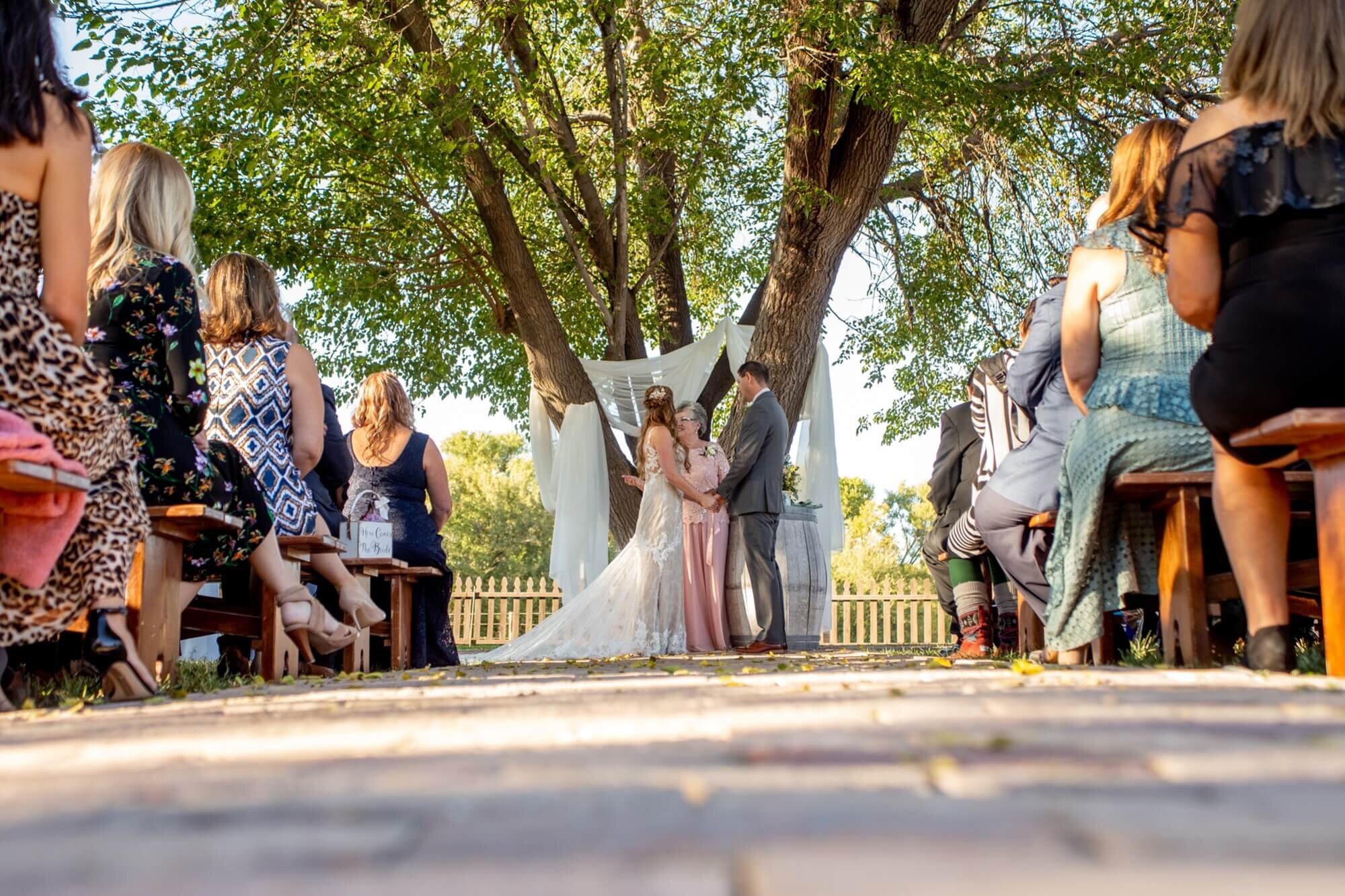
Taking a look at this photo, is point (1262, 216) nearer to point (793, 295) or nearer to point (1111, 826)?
point (1111, 826)

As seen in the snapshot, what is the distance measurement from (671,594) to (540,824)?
392 inches

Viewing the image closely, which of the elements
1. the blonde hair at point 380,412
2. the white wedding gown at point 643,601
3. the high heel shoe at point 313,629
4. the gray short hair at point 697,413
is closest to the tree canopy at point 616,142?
the gray short hair at point 697,413

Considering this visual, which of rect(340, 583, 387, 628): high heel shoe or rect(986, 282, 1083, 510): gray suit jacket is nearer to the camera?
rect(986, 282, 1083, 510): gray suit jacket

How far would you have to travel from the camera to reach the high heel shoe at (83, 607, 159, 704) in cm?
371

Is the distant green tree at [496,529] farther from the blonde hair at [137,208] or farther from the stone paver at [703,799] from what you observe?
the stone paver at [703,799]

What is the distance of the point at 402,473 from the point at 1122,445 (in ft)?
14.4

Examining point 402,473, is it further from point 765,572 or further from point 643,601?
point 643,601

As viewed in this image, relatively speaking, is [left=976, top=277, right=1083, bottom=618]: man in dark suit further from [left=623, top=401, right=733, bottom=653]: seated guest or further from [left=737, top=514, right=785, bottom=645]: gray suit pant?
[left=623, top=401, right=733, bottom=653]: seated guest

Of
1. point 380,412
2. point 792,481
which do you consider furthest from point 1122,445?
point 792,481

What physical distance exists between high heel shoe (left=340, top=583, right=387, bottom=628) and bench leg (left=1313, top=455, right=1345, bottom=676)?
423 cm

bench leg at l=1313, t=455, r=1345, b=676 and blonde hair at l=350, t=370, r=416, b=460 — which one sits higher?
blonde hair at l=350, t=370, r=416, b=460

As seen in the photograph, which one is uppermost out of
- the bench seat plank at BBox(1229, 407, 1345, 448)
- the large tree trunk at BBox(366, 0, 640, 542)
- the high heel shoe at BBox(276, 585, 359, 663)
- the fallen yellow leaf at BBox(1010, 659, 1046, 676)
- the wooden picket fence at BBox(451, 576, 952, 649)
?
the large tree trunk at BBox(366, 0, 640, 542)

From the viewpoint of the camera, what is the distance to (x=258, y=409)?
5949 millimetres

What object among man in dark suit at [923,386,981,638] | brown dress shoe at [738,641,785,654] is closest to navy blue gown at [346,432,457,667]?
brown dress shoe at [738,641,785,654]
